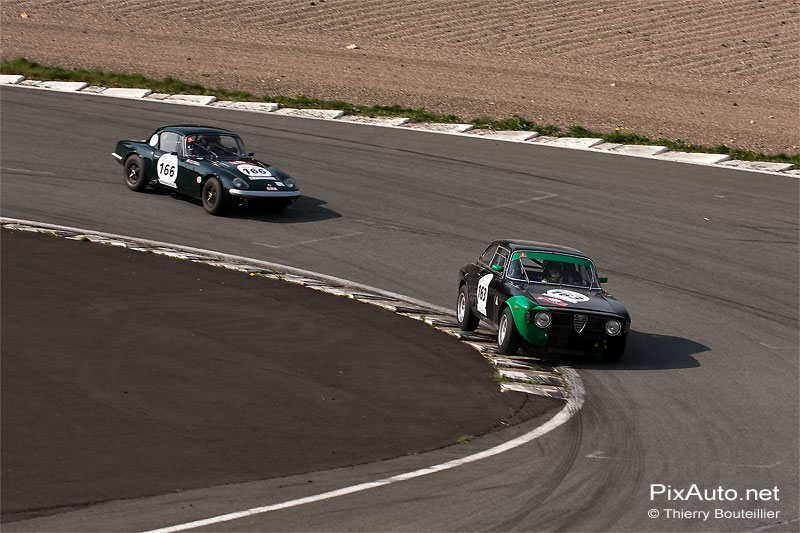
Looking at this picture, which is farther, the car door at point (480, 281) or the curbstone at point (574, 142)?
the curbstone at point (574, 142)

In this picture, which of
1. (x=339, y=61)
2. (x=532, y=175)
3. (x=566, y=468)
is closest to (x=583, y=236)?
(x=532, y=175)

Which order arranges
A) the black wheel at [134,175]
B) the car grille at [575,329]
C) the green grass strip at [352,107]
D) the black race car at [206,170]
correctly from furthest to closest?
the green grass strip at [352,107] → the black wheel at [134,175] → the black race car at [206,170] → the car grille at [575,329]

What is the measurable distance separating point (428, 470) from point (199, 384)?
271cm

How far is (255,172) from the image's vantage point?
18344 millimetres

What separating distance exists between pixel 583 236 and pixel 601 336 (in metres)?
6.35

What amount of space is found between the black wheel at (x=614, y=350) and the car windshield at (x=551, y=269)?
1071 mm

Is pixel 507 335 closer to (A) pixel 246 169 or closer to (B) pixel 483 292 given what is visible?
(B) pixel 483 292

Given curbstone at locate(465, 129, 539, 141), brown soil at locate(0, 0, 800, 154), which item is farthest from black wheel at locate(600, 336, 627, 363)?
brown soil at locate(0, 0, 800, 154)

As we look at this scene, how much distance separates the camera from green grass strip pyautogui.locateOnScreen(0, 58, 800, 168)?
24.2m

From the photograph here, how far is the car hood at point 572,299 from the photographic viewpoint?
1212 cm

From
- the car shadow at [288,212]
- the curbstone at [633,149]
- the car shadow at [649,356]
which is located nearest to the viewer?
the car shadow at [649,356]

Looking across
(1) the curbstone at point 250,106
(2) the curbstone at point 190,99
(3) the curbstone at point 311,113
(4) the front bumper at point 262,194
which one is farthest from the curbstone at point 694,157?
(2) the curbstone at point 190,99

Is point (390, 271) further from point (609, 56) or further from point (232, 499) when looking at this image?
point (609, 56)

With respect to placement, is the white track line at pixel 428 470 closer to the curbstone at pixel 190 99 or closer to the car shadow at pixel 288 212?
the car shadow at pixel 288 212
